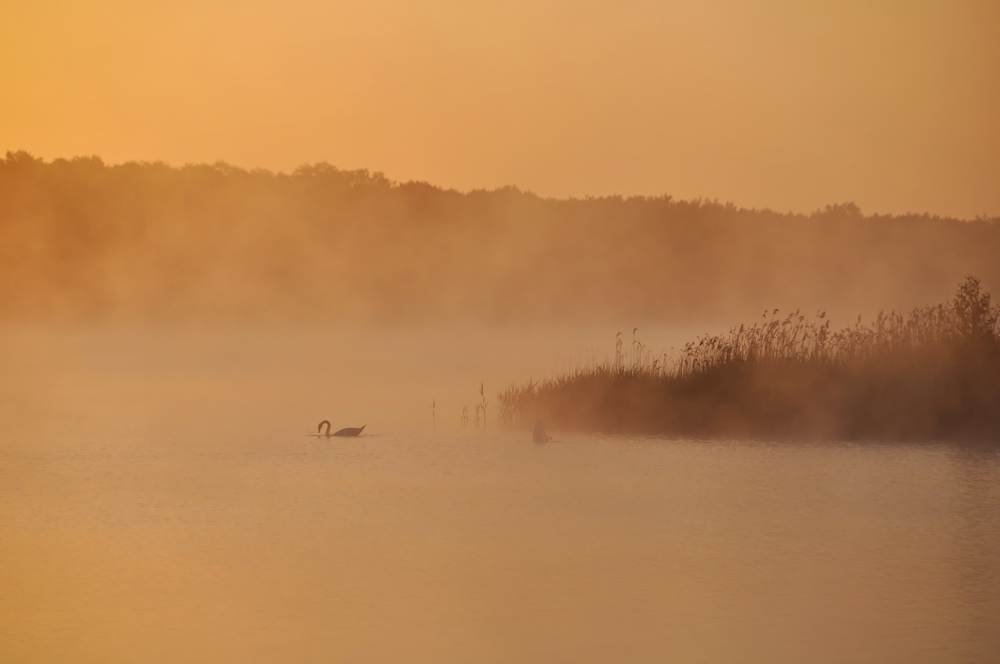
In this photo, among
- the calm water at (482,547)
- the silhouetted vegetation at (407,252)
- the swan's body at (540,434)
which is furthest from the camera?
the silhouetted vegetation at (407,252)

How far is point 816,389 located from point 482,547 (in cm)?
693

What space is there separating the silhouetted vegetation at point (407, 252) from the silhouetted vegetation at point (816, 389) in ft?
106

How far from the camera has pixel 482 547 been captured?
812cm

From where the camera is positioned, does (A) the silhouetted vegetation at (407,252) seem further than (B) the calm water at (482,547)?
Yes

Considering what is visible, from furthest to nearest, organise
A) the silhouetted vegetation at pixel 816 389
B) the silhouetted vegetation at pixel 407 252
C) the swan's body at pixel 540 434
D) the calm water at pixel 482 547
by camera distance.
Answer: the silhouetted vegetation at pixel 407 252, the silhouetted vegetation at pixel 816 389, the swan's body at pixel 540 434, the calm water at pixel 482 547

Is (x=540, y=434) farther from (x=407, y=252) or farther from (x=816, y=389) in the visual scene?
(x=407, y=252)

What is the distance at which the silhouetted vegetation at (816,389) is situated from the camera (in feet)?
43.4

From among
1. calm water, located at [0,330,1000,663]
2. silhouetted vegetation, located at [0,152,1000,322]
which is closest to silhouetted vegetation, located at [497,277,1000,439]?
calm water, located at [0,330,1000,663]

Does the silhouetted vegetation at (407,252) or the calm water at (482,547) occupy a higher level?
the silhouetted vegetation at (407,252)

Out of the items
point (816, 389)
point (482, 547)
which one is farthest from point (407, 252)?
point (482, 547)

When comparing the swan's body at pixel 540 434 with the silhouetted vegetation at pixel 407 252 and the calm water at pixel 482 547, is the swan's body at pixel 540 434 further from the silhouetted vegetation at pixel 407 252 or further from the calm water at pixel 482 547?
the silhouetted vegetation at pixel 407 252

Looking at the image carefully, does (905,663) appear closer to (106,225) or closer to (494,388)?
(494,388)

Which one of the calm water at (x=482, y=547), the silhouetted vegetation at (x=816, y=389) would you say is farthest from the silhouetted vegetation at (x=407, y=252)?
the calm water at (x=482, y=547)

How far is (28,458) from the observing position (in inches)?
474
